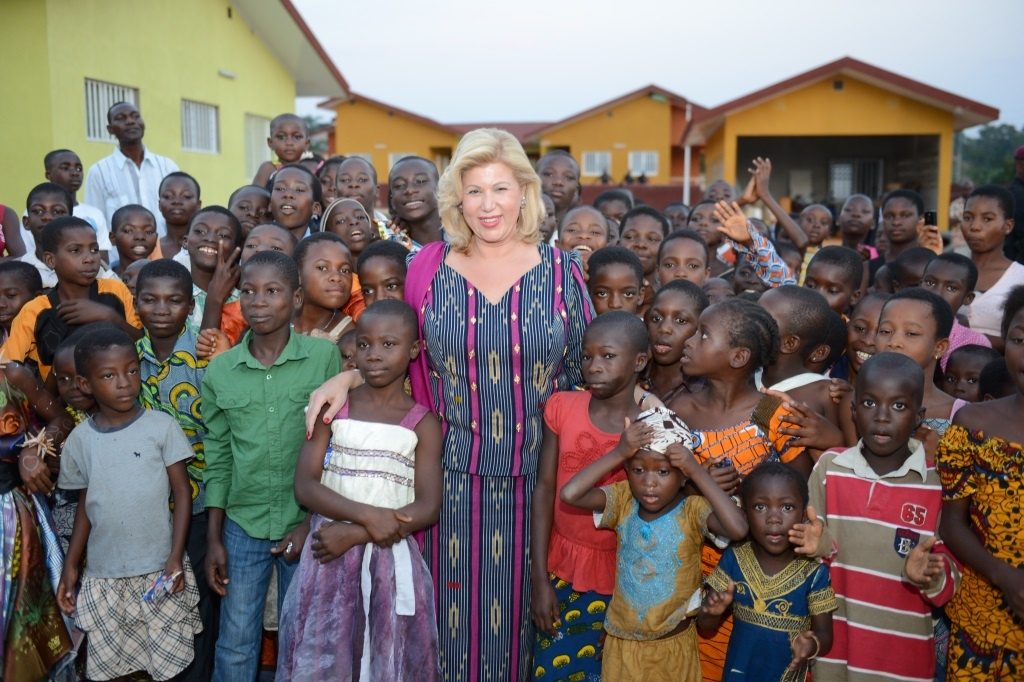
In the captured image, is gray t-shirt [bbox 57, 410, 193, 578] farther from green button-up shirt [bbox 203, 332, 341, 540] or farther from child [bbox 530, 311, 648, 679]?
child [bbox 530, 311, 648, 679]

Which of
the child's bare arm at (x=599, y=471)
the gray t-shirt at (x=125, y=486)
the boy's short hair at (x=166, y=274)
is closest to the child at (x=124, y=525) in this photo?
the gray t-shirt at (x=125, y=486)

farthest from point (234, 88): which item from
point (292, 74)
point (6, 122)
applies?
point (6, 122)

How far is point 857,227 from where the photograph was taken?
6.48 meters

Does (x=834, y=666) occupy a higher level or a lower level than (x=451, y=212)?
lower

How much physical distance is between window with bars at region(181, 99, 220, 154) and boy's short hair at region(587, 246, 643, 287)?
1081 centimetres

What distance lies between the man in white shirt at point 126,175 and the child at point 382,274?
4018mm

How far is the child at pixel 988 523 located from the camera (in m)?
2.44

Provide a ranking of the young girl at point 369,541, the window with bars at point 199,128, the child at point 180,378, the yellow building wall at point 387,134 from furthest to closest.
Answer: the yellow building wall at point 387,134, the window with bars at point 199,128, the child at point 180,378, the young girl at point 369,541

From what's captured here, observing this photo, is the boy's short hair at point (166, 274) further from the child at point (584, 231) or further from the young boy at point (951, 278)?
the young boy at point (951, 278)

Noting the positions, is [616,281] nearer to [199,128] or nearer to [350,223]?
[350,223]

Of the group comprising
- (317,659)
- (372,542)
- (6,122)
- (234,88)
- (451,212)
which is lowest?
(317,659)

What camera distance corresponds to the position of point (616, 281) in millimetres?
3621

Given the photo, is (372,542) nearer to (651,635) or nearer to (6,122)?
(651,635)

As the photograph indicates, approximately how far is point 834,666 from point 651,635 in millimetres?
595
